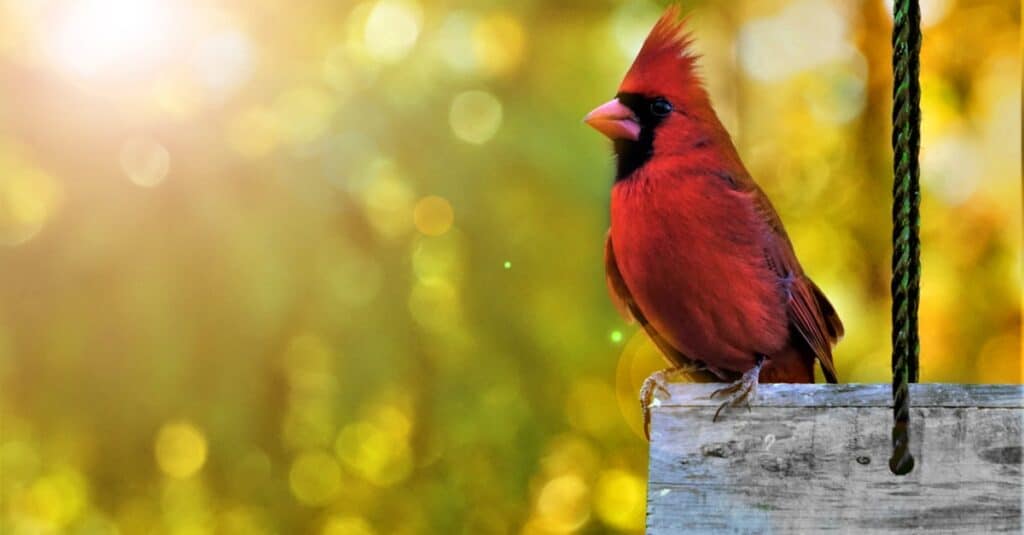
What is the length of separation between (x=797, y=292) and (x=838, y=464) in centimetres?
36

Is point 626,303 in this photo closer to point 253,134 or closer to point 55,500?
point 253,134

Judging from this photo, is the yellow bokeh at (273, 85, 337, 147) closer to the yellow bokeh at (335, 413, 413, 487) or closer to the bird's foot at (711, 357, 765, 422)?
the yellow bokeh at (335, 413, 413, 487)

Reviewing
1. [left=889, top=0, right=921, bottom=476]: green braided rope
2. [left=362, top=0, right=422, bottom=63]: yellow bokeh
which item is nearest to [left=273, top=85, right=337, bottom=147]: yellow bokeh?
[left=362, top=0, right=422, bottom=63]: yellow bokeh

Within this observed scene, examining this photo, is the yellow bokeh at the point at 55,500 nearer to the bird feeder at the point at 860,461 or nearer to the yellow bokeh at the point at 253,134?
the yellow bokeh at the point at 253,134

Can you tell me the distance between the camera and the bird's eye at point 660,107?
1.40m

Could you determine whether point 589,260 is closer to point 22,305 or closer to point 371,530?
point 371,530

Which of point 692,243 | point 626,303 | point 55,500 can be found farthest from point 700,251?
point 55,500

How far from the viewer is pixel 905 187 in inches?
38.4

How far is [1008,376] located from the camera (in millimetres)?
2838

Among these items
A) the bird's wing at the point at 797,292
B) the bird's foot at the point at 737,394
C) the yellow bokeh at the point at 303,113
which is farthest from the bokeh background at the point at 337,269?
the bird's foot at the point at 737,394

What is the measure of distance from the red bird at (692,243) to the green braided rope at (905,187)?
0.84 feet

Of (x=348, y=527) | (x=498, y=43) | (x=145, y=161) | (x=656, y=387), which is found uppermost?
Answer: (x=498, y=43)

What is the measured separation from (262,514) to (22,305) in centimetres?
70

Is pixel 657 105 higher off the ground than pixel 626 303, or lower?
higher
